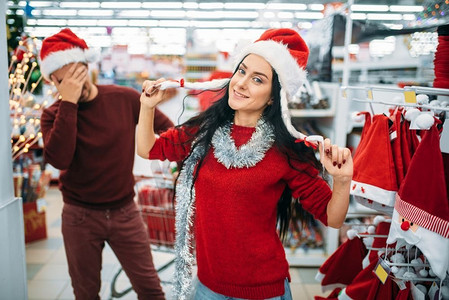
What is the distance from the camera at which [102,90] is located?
81.2 inches

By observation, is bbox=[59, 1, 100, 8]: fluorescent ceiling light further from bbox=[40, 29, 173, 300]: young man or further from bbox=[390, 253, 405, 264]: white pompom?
bbox=[390, 253, 405, 264]: white pompom

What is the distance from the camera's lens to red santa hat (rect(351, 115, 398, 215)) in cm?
142

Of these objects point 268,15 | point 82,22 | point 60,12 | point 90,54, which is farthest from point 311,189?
point 82,22

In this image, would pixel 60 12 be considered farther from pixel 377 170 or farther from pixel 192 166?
pixel 377 170

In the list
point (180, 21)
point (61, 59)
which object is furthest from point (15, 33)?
point (180, 21)

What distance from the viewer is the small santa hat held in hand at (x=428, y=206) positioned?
3.83 feet

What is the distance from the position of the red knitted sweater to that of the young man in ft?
2.50

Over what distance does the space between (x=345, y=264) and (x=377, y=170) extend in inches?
23.0

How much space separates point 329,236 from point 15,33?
3455 mm

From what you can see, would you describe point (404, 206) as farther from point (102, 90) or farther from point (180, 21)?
point (180, 21)

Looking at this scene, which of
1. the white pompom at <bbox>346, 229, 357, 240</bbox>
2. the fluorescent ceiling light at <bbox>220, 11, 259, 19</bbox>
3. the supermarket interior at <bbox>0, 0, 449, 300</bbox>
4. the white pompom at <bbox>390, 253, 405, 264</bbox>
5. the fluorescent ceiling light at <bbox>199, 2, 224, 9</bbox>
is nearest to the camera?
the supermarket interior at <bbox>0, 0, 449, 300</bbox>

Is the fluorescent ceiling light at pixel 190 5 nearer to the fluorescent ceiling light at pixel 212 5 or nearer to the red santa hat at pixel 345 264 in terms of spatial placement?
the fluorescent ceiling light at pixel 212 5

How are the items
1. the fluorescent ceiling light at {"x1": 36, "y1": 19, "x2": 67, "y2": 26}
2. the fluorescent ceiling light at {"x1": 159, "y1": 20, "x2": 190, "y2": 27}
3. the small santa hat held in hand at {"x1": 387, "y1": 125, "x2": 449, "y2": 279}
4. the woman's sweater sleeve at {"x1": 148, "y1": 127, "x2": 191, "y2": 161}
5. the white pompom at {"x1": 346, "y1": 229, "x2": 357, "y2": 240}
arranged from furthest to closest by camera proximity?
the fluorescent ceiling light at {"x1": 36, "y1": 19, "x2": 67, "y2": 26}, the fluorescent ceiling light at {"x1": 159, "y1": 20, "x2": 190, "y2": 27}, the white pompom at {"x1": 346, "y1": 229, "x2": 357, "y2": 240}, the woman's sweater sleeve at {"x1": 148, "y1": 127, "x2": 191, "y2": 161}, the small santa hat held in hand at {"x1": 387, "y1": 125, "x2": 449, "y2": 279}

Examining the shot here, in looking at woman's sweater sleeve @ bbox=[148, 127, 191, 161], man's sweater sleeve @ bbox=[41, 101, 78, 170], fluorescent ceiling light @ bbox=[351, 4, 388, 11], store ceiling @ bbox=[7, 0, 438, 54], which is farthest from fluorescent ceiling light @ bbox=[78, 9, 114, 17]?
woman's sweater sleeve @ bbox=[148, 127, 191, 161]
